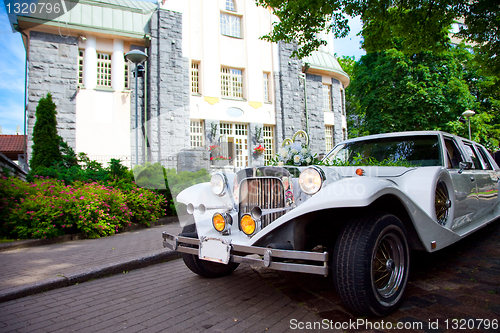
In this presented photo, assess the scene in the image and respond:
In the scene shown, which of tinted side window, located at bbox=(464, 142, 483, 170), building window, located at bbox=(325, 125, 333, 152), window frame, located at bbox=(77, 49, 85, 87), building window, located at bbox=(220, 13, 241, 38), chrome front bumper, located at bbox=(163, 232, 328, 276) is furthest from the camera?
building window, located at bbox=(325, 125, 333, 152)

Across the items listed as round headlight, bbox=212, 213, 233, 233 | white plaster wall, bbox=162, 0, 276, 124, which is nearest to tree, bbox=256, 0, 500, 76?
round headlight, bbox=212, 213, 233, 233

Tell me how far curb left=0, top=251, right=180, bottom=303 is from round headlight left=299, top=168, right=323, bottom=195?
9.34 feet

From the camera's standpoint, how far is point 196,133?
16453 mm

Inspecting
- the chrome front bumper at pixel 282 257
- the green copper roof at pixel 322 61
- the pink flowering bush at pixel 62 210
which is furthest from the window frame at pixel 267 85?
the chrome front bumper at pixel 282 257

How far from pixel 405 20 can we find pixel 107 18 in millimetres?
13934

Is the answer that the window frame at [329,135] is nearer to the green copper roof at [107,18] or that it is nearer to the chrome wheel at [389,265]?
the green copper roof at [107,18]

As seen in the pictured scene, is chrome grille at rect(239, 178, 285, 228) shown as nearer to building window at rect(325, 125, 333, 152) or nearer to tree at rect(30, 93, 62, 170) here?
tree at rect(30, 93, 62, 170)

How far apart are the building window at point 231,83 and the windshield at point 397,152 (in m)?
14.1

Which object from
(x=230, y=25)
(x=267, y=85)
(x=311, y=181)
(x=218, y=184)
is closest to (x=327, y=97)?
(x=267, y=85)

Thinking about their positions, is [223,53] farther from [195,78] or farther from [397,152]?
[397,152]

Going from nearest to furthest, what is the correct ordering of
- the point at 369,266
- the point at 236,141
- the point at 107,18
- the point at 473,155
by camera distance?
the point at 369,266
the point at 473,155
the point at 107,18
the point at 236,141

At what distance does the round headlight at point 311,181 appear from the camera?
271 cm

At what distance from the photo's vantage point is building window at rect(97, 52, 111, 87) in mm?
15031

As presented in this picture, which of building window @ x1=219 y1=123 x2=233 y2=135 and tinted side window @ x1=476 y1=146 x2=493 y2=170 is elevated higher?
building window @ x1=219 y1=123 x2=233 y2=135
